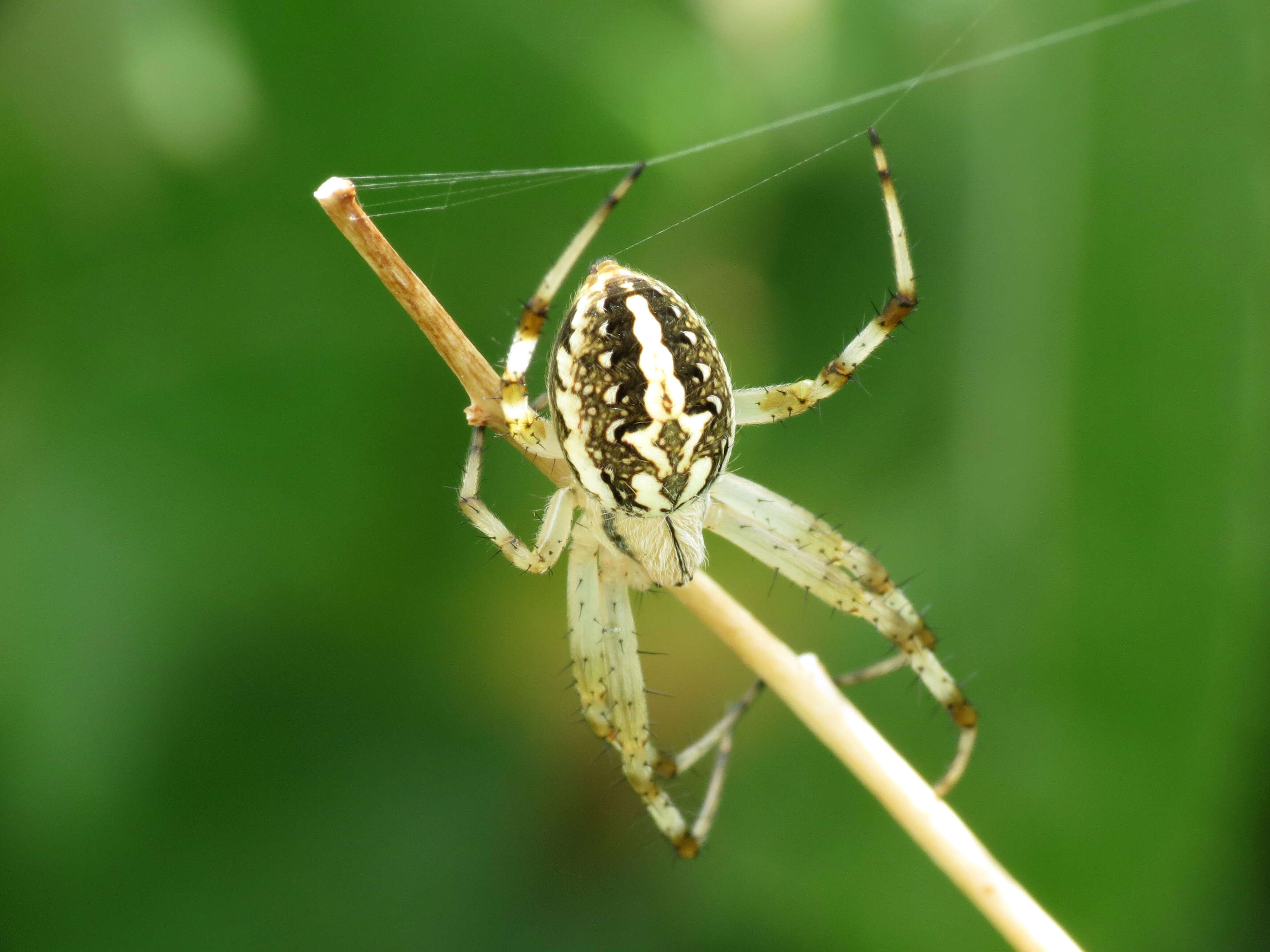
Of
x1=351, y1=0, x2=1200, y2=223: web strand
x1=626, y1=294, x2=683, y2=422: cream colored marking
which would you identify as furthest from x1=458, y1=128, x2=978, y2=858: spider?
x1=351, y1=0, x2=1200, y2=223: web strand

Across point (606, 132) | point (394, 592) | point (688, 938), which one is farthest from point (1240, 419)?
point (394, 592)

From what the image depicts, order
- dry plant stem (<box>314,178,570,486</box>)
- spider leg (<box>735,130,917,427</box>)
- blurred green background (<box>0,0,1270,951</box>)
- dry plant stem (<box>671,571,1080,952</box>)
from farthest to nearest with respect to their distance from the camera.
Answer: blurred green background (<box>0,0,1270,951</box>), spider leg (<box>735,130,917,427</box>), dry plant stem (<box>671,571,1080,952</box>), dry plant stem (<box>314,178,570,486</box>)

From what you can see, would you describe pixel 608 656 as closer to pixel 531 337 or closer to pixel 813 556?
pixel 813 556

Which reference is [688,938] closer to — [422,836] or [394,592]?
[422,836]

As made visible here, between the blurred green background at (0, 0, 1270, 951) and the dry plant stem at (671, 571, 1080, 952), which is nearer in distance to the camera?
the dry plant stem at (671, 571, 1080, 952)

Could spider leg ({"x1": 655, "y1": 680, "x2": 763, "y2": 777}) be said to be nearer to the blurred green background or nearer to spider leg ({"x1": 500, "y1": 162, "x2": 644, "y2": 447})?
the blurred green background

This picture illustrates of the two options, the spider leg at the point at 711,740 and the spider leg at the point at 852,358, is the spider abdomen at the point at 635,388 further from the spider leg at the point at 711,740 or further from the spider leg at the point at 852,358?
the spider leg at the point at 711,740
